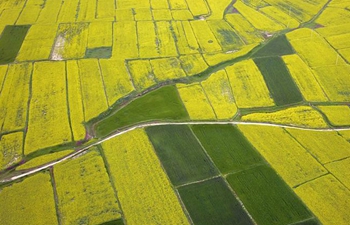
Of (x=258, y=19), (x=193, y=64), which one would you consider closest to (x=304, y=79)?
(x=193, y=64)

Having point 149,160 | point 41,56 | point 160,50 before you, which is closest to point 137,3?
point 160,50

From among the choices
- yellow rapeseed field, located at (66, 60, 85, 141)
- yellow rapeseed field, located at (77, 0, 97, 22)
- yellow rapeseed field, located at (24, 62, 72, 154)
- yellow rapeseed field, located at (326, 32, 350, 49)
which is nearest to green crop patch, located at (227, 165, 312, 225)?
yellow rapeseed field, located at (66, 60, 85, 141)

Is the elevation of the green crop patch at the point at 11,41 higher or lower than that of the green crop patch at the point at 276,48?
lower

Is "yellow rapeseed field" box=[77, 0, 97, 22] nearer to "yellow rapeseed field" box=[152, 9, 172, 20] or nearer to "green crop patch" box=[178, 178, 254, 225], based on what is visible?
"yellow rapeseed field" box=[152, 9, 172, 20]

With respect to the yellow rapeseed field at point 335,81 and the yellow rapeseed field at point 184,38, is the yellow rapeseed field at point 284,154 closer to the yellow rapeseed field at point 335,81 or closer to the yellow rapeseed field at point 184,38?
the yellow rapeseed field at point 335,81

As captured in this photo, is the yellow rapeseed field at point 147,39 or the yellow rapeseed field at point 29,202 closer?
the yellow rapeseed field at point 29,202

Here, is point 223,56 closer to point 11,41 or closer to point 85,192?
point 85,192

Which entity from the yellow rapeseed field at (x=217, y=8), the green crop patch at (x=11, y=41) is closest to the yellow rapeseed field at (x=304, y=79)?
the yellow rapeseed field at (x=217, y=8)
